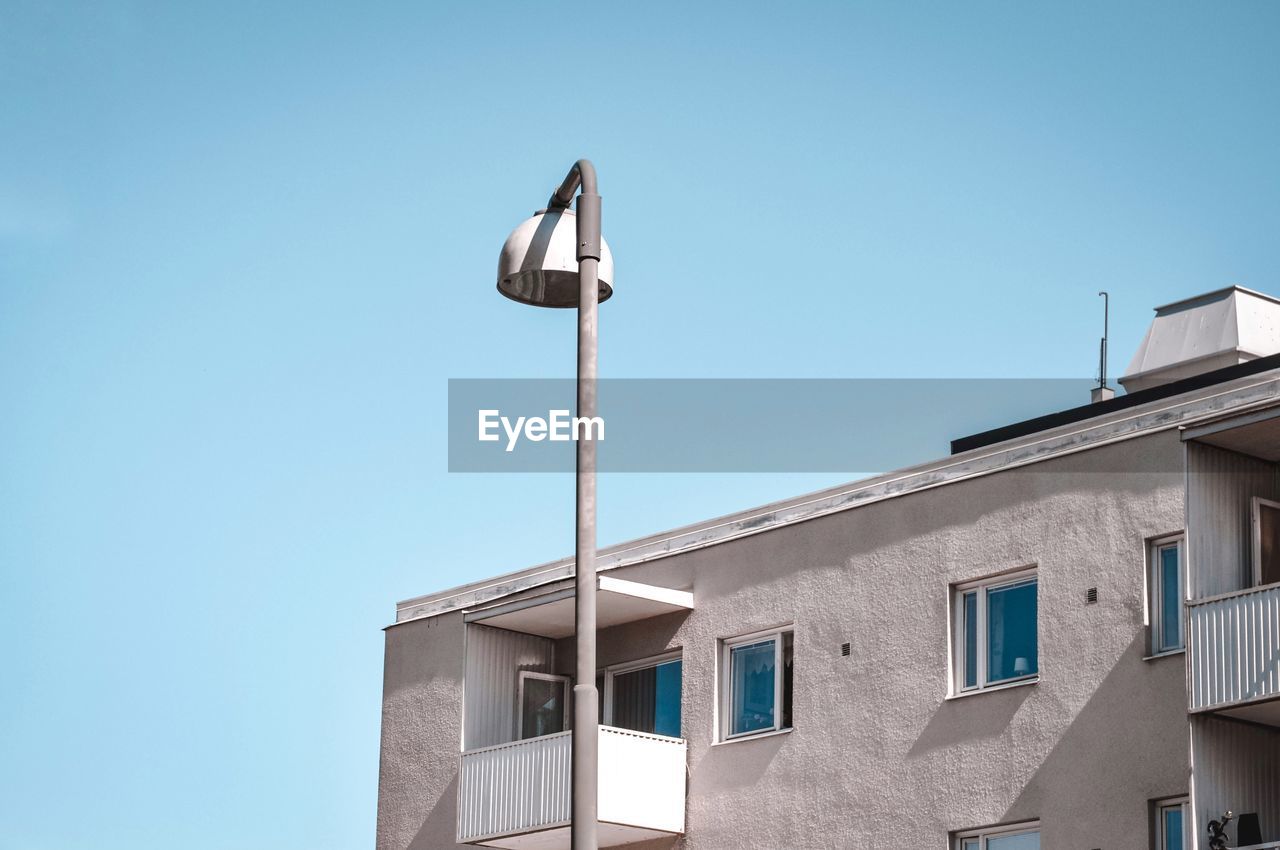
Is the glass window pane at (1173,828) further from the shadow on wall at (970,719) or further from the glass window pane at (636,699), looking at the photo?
the glass window pane at (636,699)

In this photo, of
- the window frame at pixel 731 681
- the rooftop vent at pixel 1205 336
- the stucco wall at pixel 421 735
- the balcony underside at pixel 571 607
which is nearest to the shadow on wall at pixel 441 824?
the stucco wall at pixel 421 735

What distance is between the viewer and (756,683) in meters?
25.1

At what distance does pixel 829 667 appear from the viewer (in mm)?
23859

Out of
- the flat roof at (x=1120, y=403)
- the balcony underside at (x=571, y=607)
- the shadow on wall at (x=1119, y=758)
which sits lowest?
the shadow on wall at (x=1119, y=758)

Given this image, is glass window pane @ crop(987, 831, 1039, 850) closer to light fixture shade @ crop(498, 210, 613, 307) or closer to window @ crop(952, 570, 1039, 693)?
window @ crop(952, 570, 1039, 693)

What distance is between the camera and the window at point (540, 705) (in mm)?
28359

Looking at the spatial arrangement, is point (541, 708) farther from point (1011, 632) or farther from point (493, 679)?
point (1011, 632)

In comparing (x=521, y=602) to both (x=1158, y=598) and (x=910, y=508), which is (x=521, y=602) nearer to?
(x=910, y=508)

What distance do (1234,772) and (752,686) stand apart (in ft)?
23.4

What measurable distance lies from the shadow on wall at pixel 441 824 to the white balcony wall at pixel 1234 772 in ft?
38.7

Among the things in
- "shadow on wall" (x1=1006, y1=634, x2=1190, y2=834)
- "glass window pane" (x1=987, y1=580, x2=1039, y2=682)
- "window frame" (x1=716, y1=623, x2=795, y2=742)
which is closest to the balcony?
"window frame" (x1=716, y1=623, x2=795, y2=742)

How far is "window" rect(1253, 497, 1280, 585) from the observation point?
20547 mm

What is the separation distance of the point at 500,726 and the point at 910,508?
26.2 feet

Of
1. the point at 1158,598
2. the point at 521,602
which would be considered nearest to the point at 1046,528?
the point at 1158,598
